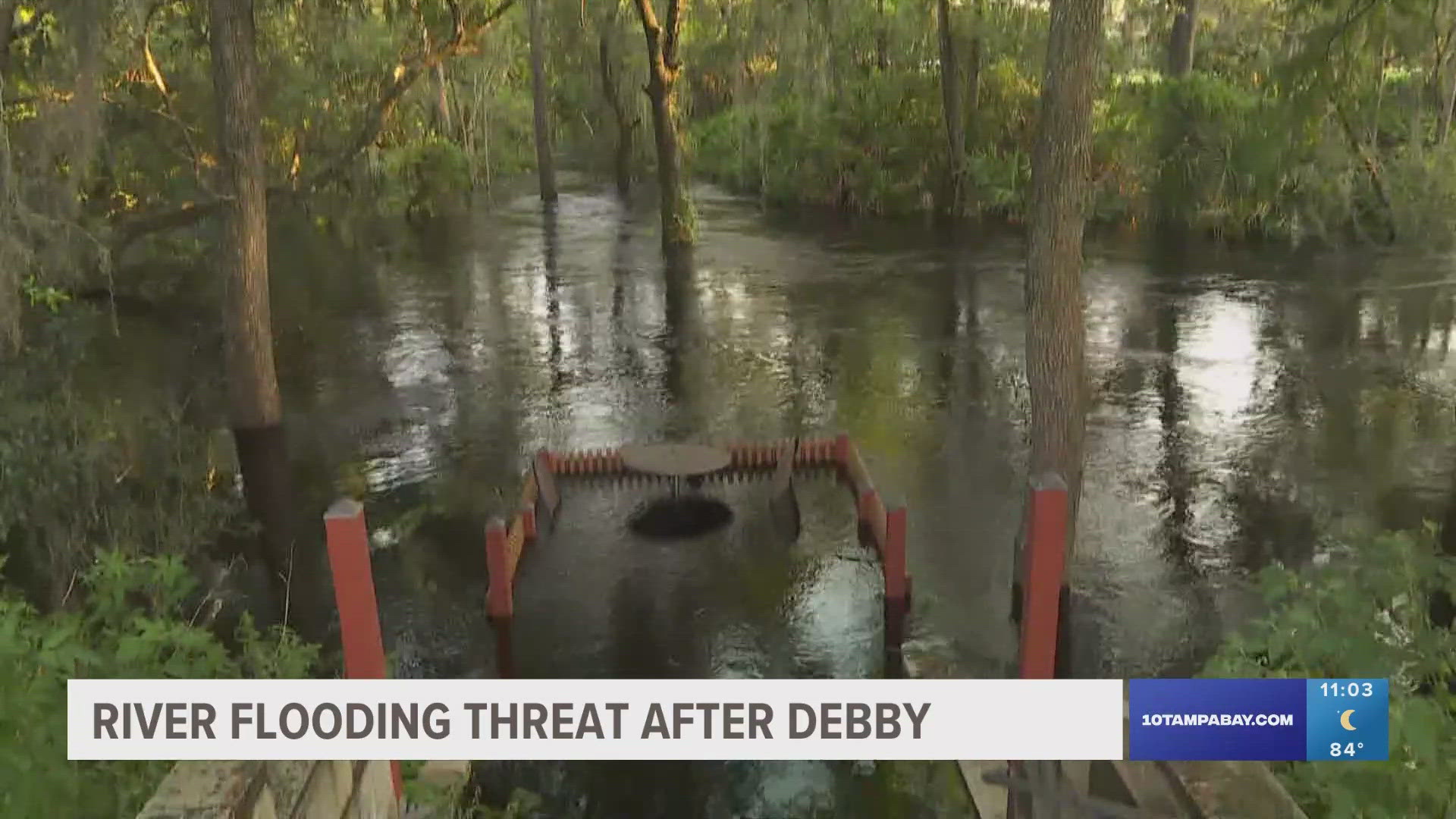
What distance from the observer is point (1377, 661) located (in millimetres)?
5324

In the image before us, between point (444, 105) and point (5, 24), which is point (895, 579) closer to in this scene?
point (5, 24)

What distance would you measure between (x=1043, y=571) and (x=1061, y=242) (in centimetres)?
357

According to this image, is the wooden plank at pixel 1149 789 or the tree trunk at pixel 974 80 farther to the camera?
the tree trunk at pixel 974 80

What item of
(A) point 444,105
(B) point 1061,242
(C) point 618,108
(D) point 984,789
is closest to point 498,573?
(D) point 984,789

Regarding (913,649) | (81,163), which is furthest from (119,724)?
(81,163)

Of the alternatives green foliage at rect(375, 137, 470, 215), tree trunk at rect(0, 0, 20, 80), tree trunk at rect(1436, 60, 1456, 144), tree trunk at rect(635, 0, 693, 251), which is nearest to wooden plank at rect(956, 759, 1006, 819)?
tree trunk at rect(0, 0, 20, 80)

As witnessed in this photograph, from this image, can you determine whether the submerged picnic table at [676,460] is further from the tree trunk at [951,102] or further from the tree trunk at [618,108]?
the tree trunk at [618,108]

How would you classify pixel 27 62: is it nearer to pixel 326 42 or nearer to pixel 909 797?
pixel 326 42

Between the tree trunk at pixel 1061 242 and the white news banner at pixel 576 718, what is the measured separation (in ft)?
10.6

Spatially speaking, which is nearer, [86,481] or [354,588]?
[354,588]

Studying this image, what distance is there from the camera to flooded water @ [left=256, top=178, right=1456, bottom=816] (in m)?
8.70

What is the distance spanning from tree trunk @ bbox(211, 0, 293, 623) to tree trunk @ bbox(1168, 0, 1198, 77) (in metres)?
22.7

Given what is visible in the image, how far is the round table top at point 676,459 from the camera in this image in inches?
411

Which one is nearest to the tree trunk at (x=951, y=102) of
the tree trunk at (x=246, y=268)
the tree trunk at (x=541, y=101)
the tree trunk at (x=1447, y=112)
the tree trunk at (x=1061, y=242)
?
the tree trunk at (x=1447, y=112)
